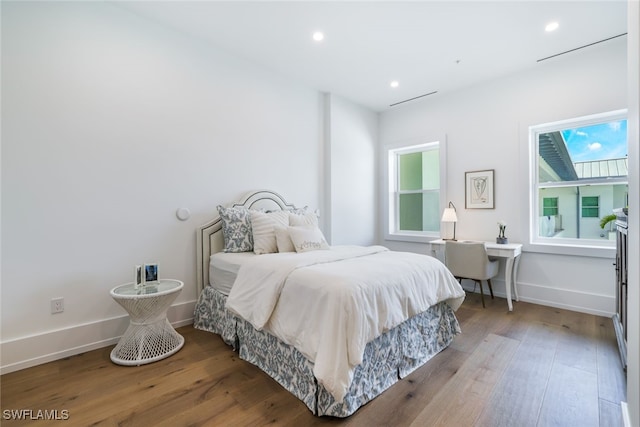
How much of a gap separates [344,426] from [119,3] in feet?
11.7

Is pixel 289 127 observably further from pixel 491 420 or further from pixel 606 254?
pixel 606 254

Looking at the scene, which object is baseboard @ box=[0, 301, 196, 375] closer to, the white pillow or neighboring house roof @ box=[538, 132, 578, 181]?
the white pillow

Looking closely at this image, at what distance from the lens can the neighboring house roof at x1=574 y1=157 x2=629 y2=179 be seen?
3.08m

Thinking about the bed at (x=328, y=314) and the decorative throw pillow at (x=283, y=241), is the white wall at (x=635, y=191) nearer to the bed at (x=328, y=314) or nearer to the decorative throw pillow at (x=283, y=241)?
the bed at (x=328, y=314)

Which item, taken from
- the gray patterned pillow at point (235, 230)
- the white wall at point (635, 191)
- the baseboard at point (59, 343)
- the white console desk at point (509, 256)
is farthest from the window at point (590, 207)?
the baseboard at point (59, 343)

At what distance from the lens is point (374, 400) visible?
5.59 ft

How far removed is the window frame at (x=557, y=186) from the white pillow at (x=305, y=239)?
2.63m

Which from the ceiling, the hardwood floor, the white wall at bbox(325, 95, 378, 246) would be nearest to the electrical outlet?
the hardwood floor

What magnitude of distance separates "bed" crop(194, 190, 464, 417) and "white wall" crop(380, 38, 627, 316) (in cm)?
185

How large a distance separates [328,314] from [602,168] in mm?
3631

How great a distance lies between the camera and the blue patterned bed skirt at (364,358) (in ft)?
5.28

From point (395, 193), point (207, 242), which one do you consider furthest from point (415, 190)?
point (207, 242)

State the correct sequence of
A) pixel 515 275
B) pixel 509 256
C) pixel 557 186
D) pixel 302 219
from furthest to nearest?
1. pixel 515 275
2. pixel 557 186
3. pixel 509 256
4. pixel 302 219

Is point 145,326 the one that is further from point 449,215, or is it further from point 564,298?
point 564,298
